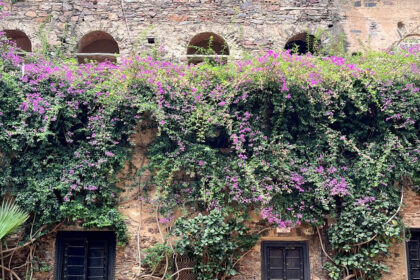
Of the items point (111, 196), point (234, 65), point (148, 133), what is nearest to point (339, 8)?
point (234, 65)

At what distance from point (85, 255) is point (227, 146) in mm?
2880

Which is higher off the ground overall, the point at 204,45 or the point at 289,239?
the point at 204,45

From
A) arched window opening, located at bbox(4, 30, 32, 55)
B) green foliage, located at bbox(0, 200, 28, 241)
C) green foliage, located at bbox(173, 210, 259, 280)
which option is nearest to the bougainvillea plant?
green foliage, located at bbox(173, 210, 259, 280)

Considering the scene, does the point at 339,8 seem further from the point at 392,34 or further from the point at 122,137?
the point at 122,137

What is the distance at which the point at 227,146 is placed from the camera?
6.91 m

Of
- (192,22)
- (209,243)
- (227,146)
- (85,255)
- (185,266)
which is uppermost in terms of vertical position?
(192,22)

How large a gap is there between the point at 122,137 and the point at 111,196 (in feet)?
3.22

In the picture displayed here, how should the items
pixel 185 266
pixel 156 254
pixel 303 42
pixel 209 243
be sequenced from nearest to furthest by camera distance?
pixel 209 243, pixel 156 254, pixel 185 266, pixel 303 42

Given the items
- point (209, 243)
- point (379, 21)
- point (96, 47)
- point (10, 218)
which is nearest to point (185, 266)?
point (209, 243)

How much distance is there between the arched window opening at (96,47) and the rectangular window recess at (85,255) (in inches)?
126

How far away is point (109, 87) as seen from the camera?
21.9ft

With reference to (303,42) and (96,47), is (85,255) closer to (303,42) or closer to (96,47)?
(96,47)

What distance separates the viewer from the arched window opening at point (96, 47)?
313 inches

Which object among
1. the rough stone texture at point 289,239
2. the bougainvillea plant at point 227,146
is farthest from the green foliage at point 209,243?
the rough stone texture at point 289,239
